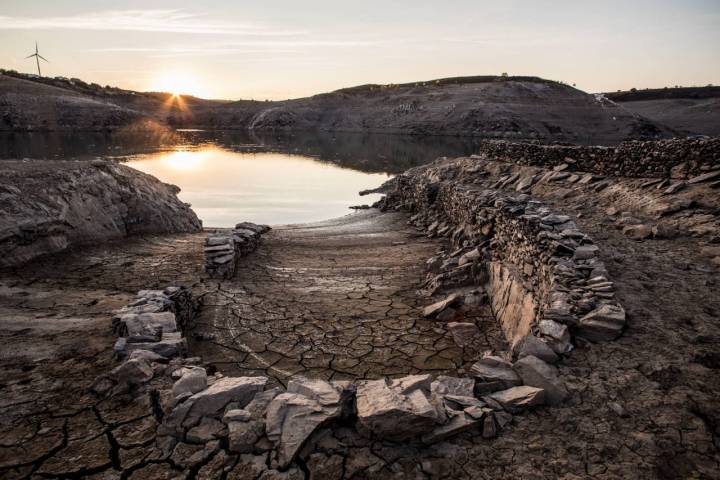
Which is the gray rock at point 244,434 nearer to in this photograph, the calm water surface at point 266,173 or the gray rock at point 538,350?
the gray rock at point 538,350

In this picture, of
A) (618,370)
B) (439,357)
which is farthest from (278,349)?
(618,370)

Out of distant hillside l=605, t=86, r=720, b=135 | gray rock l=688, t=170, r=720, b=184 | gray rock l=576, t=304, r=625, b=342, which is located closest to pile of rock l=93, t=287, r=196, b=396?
gray rock l=576, t=304, r=625, b=342

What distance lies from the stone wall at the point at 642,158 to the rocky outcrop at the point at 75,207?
1425 centimetres

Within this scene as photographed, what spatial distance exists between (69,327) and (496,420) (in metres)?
6.79

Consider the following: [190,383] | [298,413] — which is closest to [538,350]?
[298,413]

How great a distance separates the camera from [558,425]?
13.1 feet

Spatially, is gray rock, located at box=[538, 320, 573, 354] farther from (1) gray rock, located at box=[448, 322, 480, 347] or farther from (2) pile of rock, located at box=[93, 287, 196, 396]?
(2) pile of rock, located at box=[93, 287, 196, 396]

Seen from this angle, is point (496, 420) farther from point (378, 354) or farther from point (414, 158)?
point (414, 158)

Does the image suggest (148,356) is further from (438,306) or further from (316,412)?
(438,306)

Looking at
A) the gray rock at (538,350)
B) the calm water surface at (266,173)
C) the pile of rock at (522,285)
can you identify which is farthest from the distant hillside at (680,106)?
the gray rock at (538,350)

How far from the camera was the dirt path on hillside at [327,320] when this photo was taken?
655 centimetres

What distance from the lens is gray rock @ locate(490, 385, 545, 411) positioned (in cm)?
418

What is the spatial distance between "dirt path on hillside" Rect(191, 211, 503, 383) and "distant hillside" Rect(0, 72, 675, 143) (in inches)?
2421

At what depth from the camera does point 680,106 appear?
84.5m
